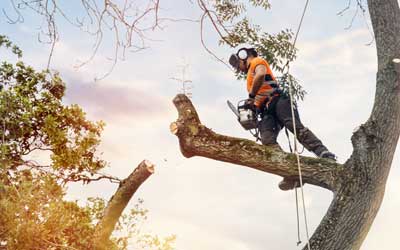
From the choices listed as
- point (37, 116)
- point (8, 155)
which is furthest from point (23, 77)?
point (8, 155)

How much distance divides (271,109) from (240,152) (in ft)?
2.81

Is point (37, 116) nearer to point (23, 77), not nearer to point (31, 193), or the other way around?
point (23, 77)

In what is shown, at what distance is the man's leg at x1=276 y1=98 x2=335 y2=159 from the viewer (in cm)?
532

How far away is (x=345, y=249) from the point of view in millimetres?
4199

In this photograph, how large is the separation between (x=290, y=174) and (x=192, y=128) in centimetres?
94

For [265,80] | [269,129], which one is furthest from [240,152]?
[265,80]

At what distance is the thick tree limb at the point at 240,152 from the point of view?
475 cm

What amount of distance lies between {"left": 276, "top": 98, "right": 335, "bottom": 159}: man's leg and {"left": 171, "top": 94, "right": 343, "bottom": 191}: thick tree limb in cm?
43

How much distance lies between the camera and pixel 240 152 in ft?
16.0

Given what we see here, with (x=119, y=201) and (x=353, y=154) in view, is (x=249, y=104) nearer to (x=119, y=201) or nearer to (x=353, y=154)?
(x=353, y=154)

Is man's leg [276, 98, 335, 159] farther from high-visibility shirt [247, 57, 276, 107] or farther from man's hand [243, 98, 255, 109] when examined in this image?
man's hand [243, 98, 255, 109]

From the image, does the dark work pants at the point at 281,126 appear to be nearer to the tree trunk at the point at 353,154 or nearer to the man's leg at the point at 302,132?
the man's leg at the point at 302,132

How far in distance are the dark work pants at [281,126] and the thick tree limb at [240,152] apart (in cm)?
39

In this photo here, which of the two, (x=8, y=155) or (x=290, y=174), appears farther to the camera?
(x=8, y=155)
